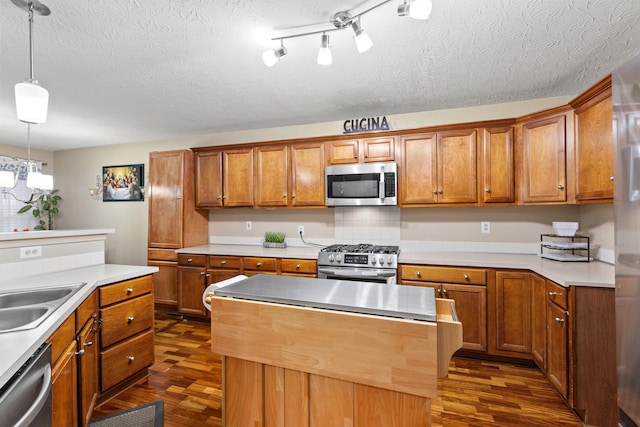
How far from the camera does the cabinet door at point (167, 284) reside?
3.81 meters

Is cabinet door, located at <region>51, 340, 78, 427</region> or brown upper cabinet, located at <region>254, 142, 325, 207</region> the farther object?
brown upper cabinet, located at <region>254, 142, 325, 207</region>

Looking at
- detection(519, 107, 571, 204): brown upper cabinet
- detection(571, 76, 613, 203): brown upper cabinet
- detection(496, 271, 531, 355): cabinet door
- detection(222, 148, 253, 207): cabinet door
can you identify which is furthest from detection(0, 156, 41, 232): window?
detection(571, 76, 613, 203): brown upper cabinet

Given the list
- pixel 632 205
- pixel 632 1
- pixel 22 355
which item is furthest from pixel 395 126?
pixel 22 355

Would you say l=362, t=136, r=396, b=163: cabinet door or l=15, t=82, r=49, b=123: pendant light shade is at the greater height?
l=362, t=136, r=396, b=163: cabinet door

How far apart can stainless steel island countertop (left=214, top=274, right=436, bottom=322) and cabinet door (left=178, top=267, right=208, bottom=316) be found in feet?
6.76

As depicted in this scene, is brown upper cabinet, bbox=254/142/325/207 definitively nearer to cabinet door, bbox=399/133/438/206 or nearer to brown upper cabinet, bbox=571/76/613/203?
cabinet door, bbox=399/133/438/206

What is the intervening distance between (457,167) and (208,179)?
294cm

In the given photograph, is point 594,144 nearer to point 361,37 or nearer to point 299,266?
point 361,37

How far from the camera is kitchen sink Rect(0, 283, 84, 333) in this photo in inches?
55.7

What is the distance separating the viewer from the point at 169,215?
12.7 feet

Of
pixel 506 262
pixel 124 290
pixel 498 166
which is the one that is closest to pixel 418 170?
pixel 498 166

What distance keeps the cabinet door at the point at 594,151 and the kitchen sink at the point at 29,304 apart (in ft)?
10.6

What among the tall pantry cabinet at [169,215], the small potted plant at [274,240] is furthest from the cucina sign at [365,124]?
the tall pantry cabinet at [169,215]

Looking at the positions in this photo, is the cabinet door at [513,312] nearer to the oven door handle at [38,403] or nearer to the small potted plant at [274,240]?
the small potted plant at [274,240]
